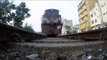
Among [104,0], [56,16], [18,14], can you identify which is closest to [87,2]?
[104,0]

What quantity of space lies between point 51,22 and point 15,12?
61.9ft

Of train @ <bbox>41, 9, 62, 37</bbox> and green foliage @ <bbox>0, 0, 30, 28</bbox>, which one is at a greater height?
green foliage @ <bbox>0, 0, 30, 28</bbox>

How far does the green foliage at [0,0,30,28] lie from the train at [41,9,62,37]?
16505 millimetres

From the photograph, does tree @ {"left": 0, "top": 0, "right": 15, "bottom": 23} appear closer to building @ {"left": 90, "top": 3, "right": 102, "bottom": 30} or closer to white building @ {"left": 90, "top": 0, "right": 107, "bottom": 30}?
white building @ {"left": 90, "top": 0, "right": 107, "bottom": 30}

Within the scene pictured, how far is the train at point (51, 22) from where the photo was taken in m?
16.1

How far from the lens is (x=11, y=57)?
3346 millimetres

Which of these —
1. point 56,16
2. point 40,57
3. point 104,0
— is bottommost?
point 40,57

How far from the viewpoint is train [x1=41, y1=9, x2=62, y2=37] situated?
16.1 metres

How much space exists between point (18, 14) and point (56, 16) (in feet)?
60.6

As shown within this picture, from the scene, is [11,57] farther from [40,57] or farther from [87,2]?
[87,2]

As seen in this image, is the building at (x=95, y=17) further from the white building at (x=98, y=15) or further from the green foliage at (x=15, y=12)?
the green foliage at (x=15, y=12)

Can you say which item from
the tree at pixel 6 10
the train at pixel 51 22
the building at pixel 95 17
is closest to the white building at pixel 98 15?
the building at pixel 95 17

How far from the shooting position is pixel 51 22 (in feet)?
53.1

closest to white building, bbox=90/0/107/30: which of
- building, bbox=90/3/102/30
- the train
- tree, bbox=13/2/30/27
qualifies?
building, bbox=90/3/102/30
